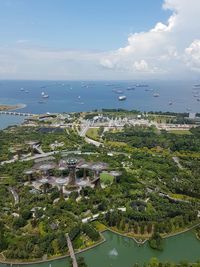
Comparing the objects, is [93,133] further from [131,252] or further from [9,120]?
[131,252]

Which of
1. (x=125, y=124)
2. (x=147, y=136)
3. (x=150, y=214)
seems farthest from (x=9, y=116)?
(x=150, y=214)

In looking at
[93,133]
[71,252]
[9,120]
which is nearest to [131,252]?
[71,252]

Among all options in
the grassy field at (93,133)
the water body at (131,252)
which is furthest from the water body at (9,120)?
the water body at (131,252)

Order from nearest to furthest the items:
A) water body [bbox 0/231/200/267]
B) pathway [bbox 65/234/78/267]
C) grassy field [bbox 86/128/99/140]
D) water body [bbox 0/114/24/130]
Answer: pathway [bbox 65/234/78/267] → water body [bbox 0/231/200/267] → grassy field [bbox 86/128/99/140] → water body [bbox 0/114/24/130]

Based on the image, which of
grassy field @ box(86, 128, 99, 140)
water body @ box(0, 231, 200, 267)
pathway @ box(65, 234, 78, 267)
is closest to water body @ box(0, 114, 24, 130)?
grassy field @ box(86, 128, 99, 140)

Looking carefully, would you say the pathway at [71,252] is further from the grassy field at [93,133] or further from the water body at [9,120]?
the water body at [9,120]

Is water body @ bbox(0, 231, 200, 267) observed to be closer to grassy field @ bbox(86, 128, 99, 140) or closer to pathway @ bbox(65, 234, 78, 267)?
pathway @ bbox(65, 234, 78, 267)

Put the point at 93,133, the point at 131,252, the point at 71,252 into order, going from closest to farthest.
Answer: the point at 71,252 < the point at 131,252 < the point at 93,133

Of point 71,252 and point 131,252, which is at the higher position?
point 71,252
